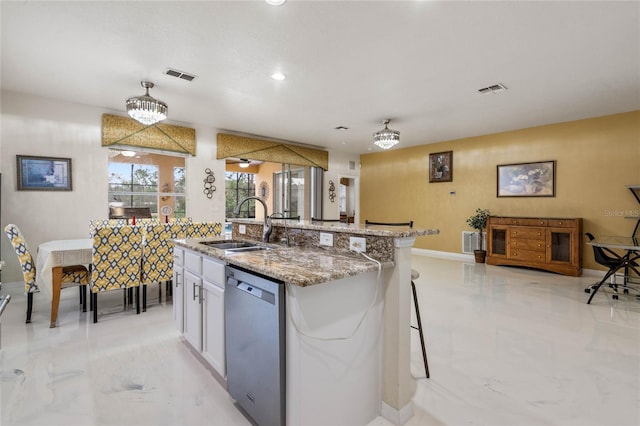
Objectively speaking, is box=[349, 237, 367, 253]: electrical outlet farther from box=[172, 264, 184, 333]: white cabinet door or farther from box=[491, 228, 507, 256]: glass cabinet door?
box=[491, 228, 507, 256]: glass cabinet door

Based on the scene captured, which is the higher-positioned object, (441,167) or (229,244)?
(441,167)

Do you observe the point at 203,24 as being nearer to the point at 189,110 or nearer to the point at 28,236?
the point at 189,110

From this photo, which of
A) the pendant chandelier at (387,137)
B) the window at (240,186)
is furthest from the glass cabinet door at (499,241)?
the window at (240,186)

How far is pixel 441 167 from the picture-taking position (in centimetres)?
687

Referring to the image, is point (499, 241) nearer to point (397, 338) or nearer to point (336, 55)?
point (336, 55)

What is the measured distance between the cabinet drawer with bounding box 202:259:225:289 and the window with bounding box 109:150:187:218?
10.8 feet

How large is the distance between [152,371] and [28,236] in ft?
11.5

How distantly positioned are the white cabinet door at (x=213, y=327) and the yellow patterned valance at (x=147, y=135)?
3925 millimetres

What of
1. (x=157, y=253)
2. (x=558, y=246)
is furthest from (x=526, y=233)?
(x=157, y=253)

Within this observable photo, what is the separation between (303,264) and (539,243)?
5.17m

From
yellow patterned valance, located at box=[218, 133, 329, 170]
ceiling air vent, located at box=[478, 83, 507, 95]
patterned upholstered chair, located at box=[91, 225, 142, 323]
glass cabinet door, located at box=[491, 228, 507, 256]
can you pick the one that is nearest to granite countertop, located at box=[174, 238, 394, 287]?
patterned upholstered chair, located at box=[91, 225, 142, 323]

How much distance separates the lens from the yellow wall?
4.74 metres

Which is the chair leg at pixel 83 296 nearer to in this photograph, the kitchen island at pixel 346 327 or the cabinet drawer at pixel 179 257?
the cabinet drawer at pixel 179 257

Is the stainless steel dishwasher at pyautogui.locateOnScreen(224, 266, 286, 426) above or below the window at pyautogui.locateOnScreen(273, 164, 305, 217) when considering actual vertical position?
below
